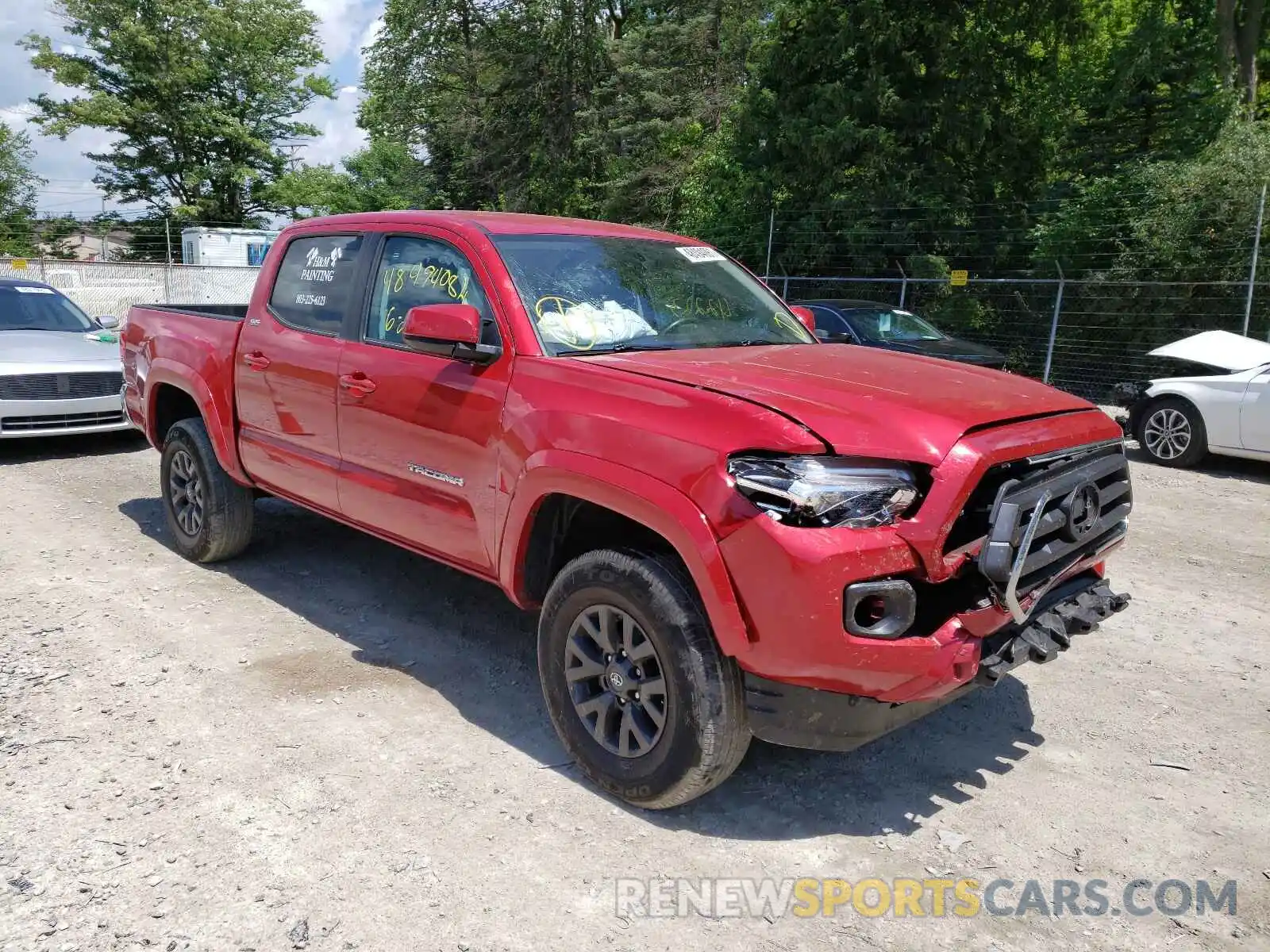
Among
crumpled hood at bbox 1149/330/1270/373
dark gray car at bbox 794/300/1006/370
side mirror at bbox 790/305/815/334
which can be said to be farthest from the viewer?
dark gray car at bbox 794/300/1006/370

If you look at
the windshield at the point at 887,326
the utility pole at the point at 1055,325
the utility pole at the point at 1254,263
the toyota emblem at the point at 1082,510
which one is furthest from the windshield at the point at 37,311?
the utility pole at the point at 1254,263

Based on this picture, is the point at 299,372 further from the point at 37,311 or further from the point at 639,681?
the point at 37,311

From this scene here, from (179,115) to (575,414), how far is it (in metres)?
42.9

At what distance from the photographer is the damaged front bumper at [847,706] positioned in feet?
9.53

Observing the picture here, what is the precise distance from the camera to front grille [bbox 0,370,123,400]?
8398 mm

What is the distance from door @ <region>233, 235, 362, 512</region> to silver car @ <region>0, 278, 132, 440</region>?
357 centimetres

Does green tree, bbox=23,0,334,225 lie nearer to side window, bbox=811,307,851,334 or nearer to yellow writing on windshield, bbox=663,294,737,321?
side window, bbox=811,307,851,334

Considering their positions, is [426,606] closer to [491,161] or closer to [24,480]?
[24,480]

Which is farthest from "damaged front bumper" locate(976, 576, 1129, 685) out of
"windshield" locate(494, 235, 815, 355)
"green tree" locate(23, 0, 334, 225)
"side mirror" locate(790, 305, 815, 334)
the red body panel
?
"green tree" locate(23, 0, 334, 225)

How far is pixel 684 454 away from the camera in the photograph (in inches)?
117

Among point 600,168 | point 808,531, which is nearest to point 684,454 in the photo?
point 808,531

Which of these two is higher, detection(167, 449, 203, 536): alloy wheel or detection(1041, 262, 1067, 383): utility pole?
detection(1041, 262, 1067, 383): utility pole

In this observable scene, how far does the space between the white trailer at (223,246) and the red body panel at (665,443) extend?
3246cm

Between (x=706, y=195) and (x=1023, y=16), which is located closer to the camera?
(x=1023, y=16)
